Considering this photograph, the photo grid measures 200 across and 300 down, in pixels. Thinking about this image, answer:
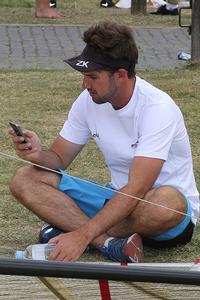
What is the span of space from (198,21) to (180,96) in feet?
5.09

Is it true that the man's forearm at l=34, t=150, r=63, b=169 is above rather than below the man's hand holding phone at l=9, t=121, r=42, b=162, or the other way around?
below

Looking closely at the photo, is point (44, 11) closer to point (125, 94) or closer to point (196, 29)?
point (196, 29)

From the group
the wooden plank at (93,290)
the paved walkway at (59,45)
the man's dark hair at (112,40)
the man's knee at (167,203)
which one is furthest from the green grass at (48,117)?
the wooden plank at (93,290)

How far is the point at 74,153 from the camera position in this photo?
16.6ft

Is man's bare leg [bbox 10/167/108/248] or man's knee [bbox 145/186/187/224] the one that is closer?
man's knee [bbox 145/186/187/224]

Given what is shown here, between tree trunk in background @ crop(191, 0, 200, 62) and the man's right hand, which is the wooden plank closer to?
the man's right hand

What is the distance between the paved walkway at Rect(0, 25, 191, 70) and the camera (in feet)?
36.0

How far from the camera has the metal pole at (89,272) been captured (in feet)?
7.48

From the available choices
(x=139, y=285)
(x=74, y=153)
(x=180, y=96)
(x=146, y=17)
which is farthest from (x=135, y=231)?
(x=146, y=17)

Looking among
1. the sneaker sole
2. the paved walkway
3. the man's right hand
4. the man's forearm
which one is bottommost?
the paved walkway

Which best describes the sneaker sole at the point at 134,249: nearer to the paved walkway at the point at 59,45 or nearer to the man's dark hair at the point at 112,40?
the man's dark hair at the point at 112,40

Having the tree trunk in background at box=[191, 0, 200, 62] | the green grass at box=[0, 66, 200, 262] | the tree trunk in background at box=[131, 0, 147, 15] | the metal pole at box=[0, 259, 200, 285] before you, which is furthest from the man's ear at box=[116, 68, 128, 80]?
the tree trunk in background at box=[131, 0, 147, 15]

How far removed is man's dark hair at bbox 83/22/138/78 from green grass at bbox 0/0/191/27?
352 inches

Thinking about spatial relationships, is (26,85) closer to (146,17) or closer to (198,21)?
(198,21)
